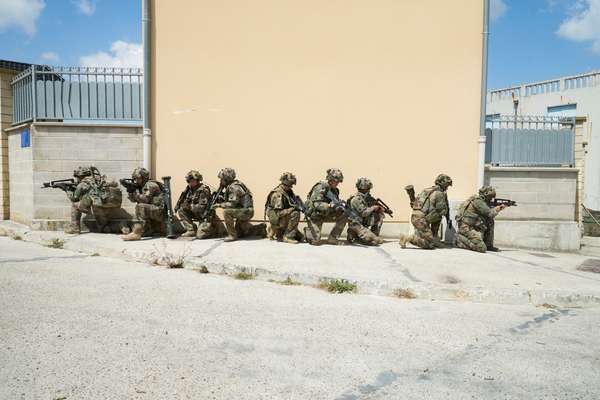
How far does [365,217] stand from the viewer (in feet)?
26.3

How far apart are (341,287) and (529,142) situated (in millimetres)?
6698

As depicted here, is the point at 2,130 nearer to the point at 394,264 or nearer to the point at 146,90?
the point at 146,90

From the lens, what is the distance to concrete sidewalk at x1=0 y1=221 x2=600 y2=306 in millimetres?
5043

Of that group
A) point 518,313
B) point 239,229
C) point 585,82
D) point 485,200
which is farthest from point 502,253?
point 585,82

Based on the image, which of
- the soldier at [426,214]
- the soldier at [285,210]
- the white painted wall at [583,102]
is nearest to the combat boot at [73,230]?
the soldier at [285,210]

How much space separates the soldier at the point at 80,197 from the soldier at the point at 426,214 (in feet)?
19.5

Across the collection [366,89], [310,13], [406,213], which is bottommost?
[406,213]

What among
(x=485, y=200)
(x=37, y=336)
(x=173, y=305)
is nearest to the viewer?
(x=37, y=336)

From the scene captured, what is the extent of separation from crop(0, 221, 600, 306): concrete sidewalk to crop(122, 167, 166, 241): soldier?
35 cm

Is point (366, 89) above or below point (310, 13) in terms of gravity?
below

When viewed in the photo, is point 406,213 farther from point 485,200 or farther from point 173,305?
point 173,305

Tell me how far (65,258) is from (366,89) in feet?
20.9

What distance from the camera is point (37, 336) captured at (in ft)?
11.3

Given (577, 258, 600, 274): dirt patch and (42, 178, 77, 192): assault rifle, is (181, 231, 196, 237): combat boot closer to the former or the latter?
(42, 178, 77, 192): assault rifle
